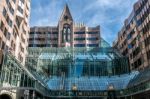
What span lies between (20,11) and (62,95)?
24.1 meters

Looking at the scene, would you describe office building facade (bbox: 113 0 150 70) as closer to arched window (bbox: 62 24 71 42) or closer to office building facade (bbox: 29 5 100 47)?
office building facade (bbox: 29 5 100 47)

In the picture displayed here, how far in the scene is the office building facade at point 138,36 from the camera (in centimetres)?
6880

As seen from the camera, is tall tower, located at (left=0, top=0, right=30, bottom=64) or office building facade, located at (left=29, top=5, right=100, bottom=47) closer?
tall tower, located at (left=0, top=0, right=30, bottom=64)

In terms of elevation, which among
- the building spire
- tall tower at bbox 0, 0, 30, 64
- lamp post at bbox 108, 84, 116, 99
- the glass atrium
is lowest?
lamp post at bbox 108, 84, 116, 99

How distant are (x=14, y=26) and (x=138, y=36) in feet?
123

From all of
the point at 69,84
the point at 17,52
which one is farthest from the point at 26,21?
the point at 69,84

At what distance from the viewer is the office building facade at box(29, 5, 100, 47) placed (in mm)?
120688

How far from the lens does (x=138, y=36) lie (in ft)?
248

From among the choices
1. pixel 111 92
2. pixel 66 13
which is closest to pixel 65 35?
pixel 66 13

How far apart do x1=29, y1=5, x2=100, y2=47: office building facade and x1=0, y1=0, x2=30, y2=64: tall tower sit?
158 ft

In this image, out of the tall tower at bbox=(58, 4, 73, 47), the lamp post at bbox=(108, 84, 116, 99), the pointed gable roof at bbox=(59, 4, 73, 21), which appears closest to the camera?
the lamp post at bbox=(108, 84, 116, 99)

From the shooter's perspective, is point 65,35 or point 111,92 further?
point 65,35

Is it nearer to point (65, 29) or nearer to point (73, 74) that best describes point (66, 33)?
point (65, 29)

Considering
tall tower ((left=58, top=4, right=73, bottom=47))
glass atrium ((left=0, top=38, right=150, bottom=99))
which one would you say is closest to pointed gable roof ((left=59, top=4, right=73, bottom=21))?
tall tower ((left=58, top=4, right=73, bottom=47))
